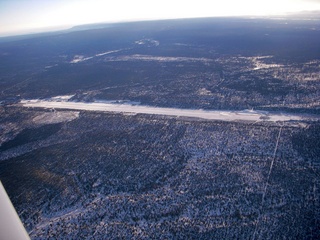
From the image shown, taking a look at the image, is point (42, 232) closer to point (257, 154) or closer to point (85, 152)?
point (85, 152)

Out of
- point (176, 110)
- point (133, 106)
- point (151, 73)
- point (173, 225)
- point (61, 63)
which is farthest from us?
point (61, 63)

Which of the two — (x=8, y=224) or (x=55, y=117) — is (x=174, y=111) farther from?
(x=8, y=224)

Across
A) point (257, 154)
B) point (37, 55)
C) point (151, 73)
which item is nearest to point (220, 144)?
point (257, 154)

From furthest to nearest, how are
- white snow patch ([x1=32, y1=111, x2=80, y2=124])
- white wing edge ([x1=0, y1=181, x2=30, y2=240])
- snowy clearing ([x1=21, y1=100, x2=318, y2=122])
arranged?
white snow patch ([x1=32, y1=111, x2=80, y2=124]) → snowy clearing ([x1=21, y1=100, x2=318, y2=122]) → white wing edge ([x1=0, y1=181, x2=30, y2=240])

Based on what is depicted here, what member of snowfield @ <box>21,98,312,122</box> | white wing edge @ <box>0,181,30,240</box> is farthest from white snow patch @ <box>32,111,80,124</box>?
white wing edge @ <box>0,181,30,240</box>

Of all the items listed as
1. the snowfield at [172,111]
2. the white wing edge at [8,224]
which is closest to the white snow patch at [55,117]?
the snowfield at [172,111]

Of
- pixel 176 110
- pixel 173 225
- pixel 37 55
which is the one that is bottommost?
pixel 173 225

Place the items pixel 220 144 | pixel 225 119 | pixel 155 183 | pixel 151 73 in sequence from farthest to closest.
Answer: pixel 151 73 < pixel 225 119 < pixel 220 144 < pixel 155 183

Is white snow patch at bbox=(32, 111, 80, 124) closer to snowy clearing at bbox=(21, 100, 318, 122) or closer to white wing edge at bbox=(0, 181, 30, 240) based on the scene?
snowy clearing at bbox=(21, 100, 318, 122)
